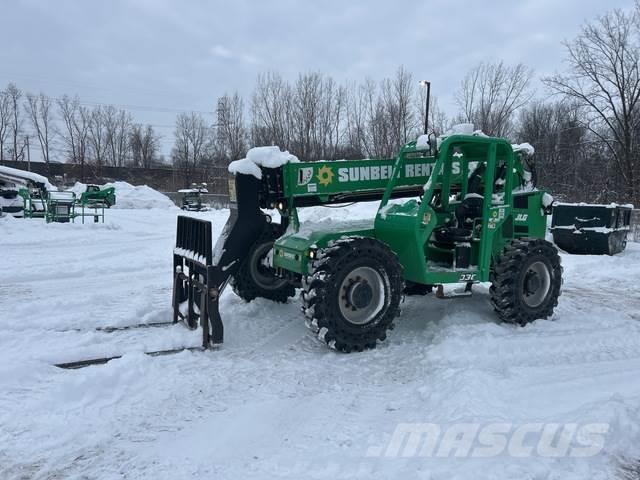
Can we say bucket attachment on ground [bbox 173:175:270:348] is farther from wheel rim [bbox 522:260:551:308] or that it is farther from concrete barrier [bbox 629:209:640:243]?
concrete barrier [bbox 629:209:640:243]

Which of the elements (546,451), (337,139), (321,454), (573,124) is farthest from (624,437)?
(337,139)

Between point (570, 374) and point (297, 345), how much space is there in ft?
9.25

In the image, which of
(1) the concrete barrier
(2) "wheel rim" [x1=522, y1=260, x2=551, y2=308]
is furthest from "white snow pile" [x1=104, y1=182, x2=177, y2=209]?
(2) "wheel rim" [x1=522, y1=260, x2=551, y2=308]

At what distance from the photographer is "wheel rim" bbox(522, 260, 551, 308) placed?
649 centimetres

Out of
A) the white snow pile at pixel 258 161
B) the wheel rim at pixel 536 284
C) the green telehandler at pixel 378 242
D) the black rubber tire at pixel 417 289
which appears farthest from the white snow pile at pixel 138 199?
the wheel rim at pixel 536 284

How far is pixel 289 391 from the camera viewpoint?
442 centimetres

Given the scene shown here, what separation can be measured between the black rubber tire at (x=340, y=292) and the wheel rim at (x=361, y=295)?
0.04 metres

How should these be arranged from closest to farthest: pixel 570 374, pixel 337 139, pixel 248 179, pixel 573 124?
pixel 570 374 → pixel 248 179 → pixel 573 124 → pixel 337 139

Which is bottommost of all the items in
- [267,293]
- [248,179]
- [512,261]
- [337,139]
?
[267,293]

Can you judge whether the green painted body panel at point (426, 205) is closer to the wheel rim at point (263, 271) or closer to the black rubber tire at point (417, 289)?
the wheel rim at point (263, 271)

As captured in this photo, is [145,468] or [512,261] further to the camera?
[512,261]

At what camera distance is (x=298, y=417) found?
3.94 meters

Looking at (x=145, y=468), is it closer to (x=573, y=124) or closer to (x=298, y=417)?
(x=298, y=417)

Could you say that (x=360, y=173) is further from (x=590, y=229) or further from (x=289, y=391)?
(x=590, y=229)
